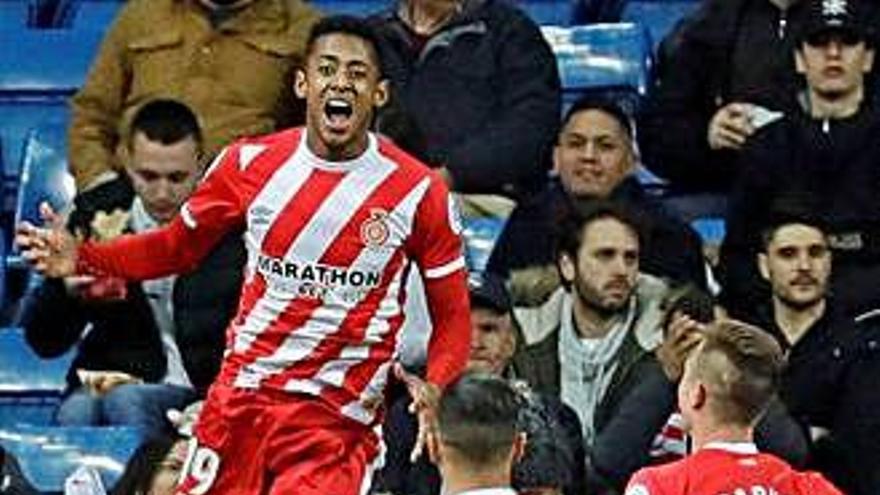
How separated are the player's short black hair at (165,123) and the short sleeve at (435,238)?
2.04 meters

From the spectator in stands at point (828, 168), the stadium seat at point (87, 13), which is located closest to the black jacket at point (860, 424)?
the spectator in stands at point (828, 168)

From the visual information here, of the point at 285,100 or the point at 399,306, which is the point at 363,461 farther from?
the point at 285,100

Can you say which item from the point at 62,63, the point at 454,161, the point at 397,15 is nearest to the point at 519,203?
the point at 454,161

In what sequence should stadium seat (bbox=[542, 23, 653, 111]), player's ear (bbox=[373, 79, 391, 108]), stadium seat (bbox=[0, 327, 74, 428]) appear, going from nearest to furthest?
player's ear (bbox=[373, 79, 391, 108])
stadium seat (bbox=[0, 327, 74, 428])
stadium seat (bbox=[542, 23, 653, 111])

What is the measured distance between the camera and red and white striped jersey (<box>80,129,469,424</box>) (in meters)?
7.65

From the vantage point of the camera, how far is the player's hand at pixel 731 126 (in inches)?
399

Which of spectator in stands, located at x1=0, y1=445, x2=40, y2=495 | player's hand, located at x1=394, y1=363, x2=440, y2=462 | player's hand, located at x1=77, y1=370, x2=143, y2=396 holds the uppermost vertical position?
player's hand, located at x1=394, y1=363, x2=440, y2=462

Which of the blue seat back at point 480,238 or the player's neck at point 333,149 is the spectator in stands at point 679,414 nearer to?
the blue seat back at point 480,238

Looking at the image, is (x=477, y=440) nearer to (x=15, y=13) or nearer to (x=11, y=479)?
(x=11, y=479)

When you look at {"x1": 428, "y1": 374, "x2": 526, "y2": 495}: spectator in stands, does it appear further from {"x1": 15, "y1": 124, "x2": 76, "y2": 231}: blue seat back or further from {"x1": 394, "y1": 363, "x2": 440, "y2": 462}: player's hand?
{"x1": 15, "y1": 124, "x2": 76, "y2": 231}: blue seat back

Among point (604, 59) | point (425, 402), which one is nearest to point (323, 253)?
point (425, 402)

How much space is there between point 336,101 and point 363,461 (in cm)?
95

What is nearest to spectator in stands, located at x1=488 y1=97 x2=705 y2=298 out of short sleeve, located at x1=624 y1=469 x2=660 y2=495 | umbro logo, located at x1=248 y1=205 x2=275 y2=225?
umbro logo, located at x1=248 y1=205 x2=275 y2=225

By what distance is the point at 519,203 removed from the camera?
32.9 feet
